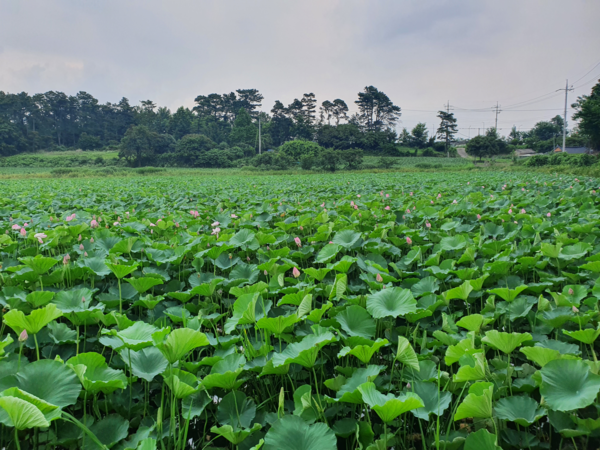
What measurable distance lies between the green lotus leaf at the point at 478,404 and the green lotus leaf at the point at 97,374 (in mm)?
914

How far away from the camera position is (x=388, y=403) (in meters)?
0.88

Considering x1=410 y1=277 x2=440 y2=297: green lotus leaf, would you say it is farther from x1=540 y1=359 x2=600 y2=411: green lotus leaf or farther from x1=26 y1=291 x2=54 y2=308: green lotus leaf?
x1=26 y1=291 x2=54 y2=308: green lotus leaf

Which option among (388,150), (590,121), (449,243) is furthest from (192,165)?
(449,243)

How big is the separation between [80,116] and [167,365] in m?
73.9

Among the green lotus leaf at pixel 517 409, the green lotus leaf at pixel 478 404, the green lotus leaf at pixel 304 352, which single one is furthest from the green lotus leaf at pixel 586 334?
the green lotus leaf at pixel 304 352

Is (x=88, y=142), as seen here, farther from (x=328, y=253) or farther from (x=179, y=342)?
(x=179, y=342)

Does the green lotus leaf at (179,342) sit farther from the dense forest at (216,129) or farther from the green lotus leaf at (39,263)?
the dense forest at (216,129)

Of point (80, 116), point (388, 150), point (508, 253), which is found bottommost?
point (508, 253)

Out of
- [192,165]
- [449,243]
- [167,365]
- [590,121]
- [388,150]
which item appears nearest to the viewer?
[167,365]

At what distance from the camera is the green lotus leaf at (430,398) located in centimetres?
106

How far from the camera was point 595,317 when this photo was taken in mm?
1513

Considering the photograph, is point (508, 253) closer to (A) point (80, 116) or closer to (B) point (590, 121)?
(B) point (590, 121)

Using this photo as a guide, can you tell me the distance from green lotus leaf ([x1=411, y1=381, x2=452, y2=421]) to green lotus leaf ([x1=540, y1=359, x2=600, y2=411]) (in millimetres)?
254

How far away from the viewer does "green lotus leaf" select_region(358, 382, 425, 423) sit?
2.88 ft
